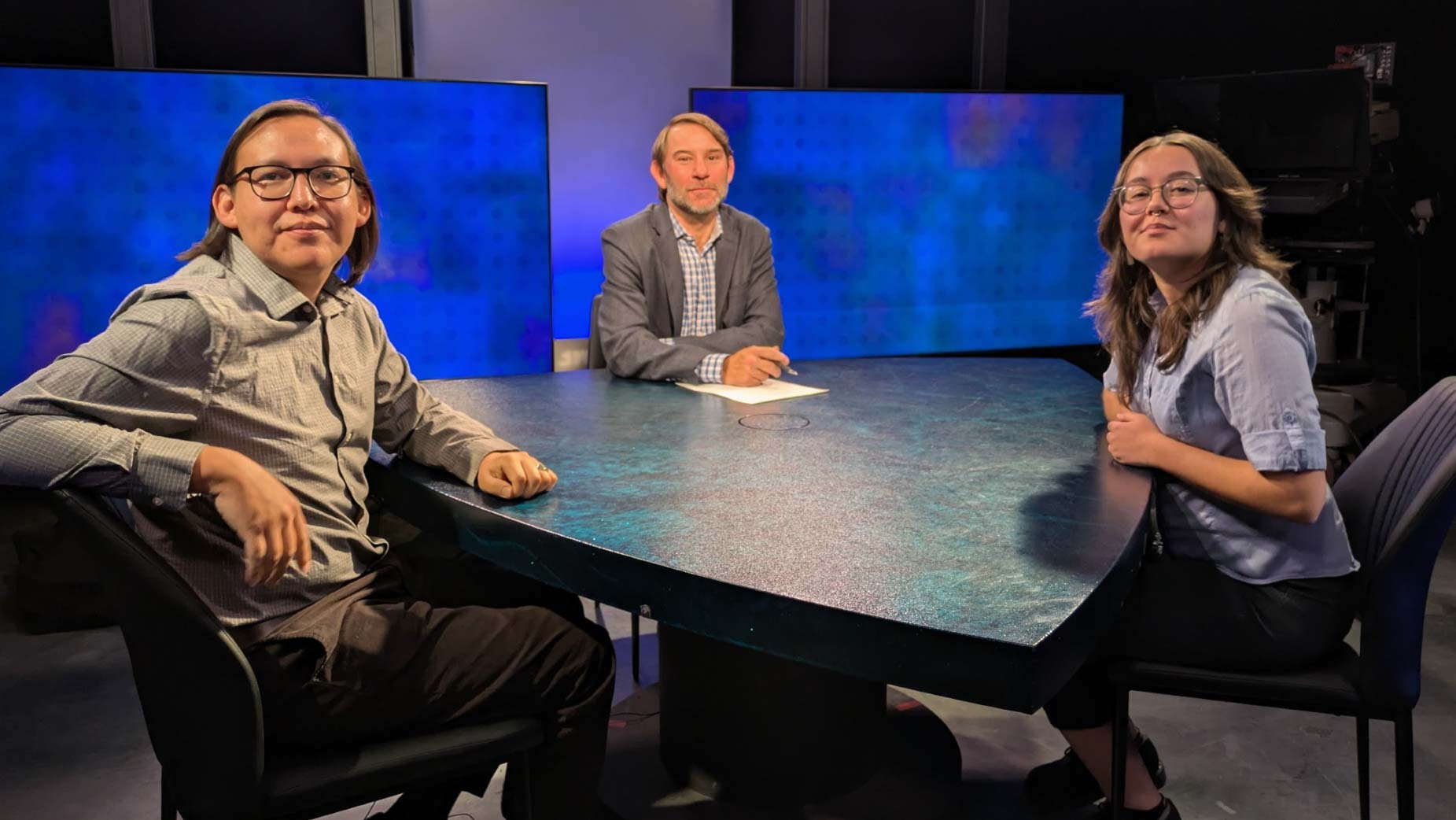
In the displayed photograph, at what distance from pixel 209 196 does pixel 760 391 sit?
7.98ft

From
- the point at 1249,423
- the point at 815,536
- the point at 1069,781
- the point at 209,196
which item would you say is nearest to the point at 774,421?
the point at 815,536

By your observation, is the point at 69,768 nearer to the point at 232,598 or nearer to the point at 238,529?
the point at 232,598

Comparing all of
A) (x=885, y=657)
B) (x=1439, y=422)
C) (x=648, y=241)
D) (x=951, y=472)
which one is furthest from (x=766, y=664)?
(x=648, y=241)

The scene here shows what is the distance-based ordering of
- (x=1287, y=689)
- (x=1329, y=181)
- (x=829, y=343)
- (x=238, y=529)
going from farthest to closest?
(x=829, y=343)
(x=1329, y=181)
(x=1287, y=689)
(x=238, y=529)

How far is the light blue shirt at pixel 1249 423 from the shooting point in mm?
1729

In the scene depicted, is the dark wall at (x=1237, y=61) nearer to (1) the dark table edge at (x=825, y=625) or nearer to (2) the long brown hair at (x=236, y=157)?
(2) the long brown hair at (x=236, y=157)

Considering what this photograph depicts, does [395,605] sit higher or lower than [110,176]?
lower

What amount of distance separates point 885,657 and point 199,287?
1050 millimetres

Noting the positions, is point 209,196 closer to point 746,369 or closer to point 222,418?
point 746,369

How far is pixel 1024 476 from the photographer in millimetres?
1834

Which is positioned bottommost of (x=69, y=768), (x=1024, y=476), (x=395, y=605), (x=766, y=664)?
(x=69, y=768)

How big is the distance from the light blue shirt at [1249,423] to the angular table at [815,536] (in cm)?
14

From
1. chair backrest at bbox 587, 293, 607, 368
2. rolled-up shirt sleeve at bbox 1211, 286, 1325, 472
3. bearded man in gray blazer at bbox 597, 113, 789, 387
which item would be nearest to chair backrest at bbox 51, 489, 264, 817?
rolled-up shirt sleeve at bbox 1211, 286, 1325, 472

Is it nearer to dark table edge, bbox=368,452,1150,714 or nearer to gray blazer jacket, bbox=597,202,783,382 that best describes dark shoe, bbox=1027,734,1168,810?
dark table edge, bbox=368,452,1150,714
